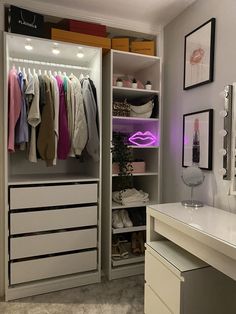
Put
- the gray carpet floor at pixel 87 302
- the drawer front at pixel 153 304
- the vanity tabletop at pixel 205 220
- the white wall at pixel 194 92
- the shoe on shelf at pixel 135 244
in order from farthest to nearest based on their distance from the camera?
the shoe on shelf at pixel 135 244
the gray carpet floor at pixel 87 302
the white wall at pixel 194 92
the drawer front at pixel 153 304
the vanity tabletop at pixel 205 220

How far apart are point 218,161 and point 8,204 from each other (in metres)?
1.69

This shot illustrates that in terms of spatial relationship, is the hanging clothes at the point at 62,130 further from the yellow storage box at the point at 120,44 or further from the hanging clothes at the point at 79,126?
the yellow storage box at the point at 120,44

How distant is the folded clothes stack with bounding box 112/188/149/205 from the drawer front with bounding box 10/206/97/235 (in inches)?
11.8

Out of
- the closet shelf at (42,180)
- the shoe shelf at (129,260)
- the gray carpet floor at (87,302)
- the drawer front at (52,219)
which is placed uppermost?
the closet shelf at (42,180)

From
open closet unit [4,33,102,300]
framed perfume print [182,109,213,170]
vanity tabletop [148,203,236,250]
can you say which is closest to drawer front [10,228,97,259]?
open closet unit [4,33,102,300]

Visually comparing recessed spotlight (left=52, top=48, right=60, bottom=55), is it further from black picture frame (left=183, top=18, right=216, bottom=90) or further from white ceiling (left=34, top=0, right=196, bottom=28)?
black picture frame (left=183, top=18, right=216, bottom=90)

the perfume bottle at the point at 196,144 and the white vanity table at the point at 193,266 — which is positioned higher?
the perfume bottle at the point at 196,144

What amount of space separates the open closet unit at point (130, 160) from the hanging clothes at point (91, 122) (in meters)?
0.16

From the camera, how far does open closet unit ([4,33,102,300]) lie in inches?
80.2

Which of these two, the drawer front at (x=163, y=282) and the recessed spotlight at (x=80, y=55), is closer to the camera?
the drawer front at (x=163, y=282)

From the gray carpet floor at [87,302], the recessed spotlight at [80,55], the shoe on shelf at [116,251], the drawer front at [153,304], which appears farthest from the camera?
the shoe on shelf at [116,251]

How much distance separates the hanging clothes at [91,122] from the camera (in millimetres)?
2211

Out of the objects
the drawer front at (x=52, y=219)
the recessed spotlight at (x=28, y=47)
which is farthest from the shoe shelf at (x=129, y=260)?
the recessed spotlight at (x=28, y=47)

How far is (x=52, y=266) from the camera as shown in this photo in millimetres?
2162
